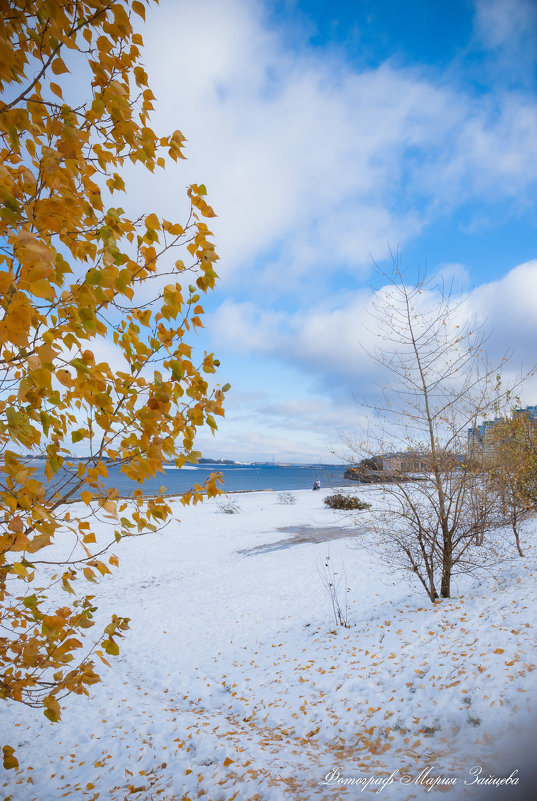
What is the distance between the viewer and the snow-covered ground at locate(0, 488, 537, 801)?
3381mm

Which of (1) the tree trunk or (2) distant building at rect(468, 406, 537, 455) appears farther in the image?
(1) the tree trunk

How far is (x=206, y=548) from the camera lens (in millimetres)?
16484

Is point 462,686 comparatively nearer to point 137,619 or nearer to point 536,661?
point 536,661

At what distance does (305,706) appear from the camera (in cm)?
498

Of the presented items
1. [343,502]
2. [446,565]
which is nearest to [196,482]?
[343,502]

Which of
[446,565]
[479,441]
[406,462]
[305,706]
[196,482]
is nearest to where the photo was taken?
[305,706]

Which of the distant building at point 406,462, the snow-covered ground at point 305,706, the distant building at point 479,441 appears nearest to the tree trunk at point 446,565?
the snow-covered ground at point 305,706

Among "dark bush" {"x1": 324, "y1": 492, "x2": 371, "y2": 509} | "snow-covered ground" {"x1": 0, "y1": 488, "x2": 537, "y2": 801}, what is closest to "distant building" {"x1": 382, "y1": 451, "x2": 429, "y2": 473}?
"snow-covered ground" {"x1": 0, "y1": 488, "x2": 537, "y2": 801}

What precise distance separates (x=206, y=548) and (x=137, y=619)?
7562 millimetres

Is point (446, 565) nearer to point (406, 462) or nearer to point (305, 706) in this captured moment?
point (406, 462)

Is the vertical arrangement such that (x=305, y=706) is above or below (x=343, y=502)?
above

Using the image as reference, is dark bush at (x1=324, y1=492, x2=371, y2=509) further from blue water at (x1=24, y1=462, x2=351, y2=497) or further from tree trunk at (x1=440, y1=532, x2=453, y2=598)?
tree trunk at (x1=440, y1=532, x2=453, y2=598)

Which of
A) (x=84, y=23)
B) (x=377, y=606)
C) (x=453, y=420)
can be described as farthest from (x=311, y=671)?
(x=84, y=23)

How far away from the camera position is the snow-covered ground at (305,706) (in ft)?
11.1
